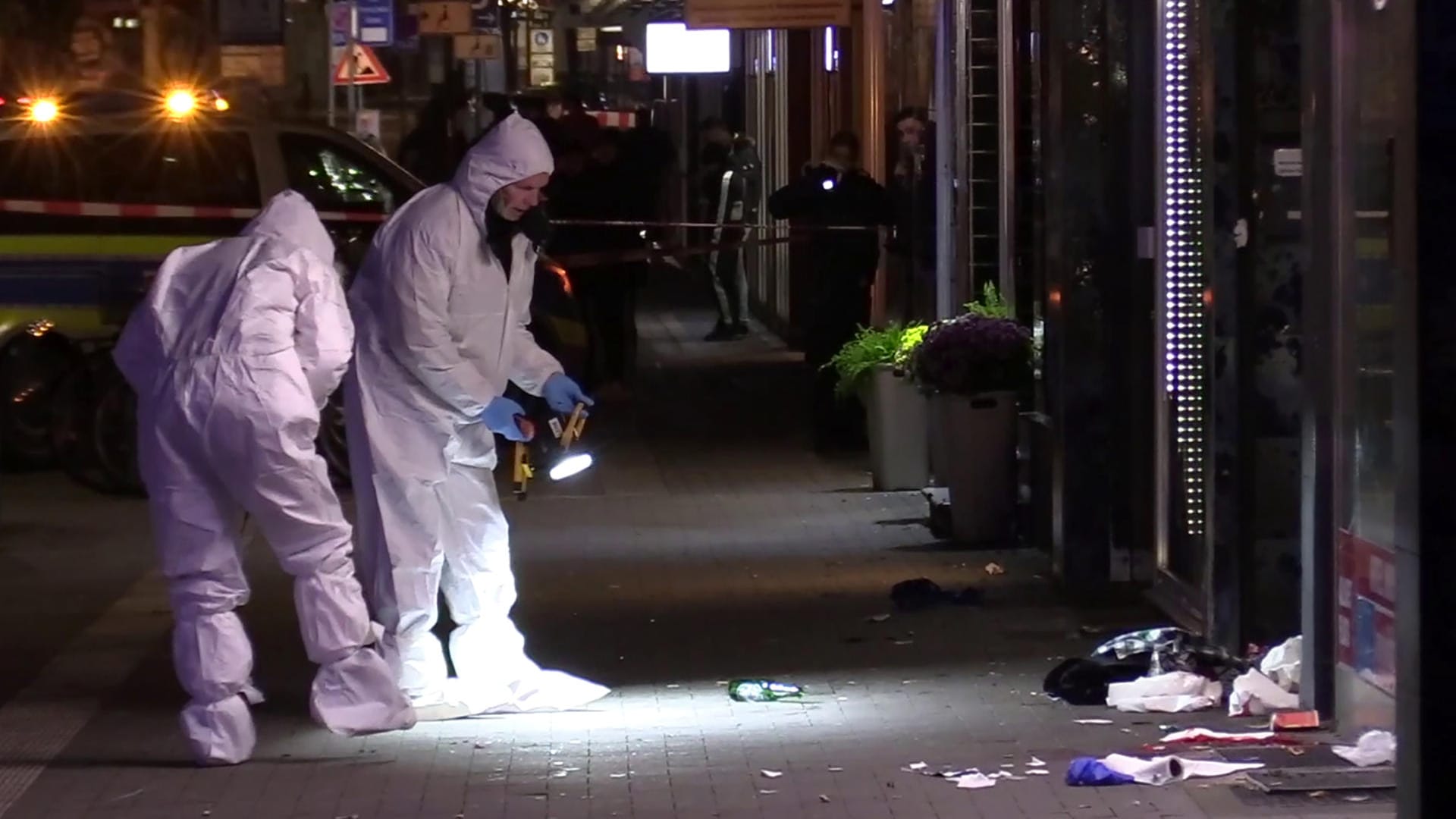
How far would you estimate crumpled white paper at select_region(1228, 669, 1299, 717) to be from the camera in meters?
8.00

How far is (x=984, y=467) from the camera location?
12305 mm

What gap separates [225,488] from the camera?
7746 mm

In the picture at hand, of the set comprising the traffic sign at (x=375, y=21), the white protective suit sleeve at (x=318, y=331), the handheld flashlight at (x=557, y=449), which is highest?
the traffic sign at (x=375, y=21)

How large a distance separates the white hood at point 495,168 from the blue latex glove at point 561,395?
607 millimetres

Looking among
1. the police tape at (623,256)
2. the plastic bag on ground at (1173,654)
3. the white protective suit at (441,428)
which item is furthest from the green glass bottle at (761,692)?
the police tape at (623,256)

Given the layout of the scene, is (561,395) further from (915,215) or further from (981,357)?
(915,215)

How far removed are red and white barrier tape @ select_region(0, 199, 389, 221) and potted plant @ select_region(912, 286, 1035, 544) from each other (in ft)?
14.8

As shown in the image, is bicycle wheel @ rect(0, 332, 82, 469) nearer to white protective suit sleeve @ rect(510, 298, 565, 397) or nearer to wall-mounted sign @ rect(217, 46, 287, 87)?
white protective suit sleeve @ rect(510, 298, 565, 397)

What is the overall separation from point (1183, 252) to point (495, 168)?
119 inches

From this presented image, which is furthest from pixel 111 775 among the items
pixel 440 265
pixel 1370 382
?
pixel 1370 382

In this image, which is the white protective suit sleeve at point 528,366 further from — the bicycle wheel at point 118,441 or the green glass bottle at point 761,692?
the bicycle wheel at point 118,441

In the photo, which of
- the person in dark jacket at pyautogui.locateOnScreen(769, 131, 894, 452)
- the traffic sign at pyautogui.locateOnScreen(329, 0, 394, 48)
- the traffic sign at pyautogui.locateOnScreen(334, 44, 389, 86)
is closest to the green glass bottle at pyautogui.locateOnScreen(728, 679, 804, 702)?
the person in dark jacket at pyautogui.locateOnScreen(769, 131, 894, 452)

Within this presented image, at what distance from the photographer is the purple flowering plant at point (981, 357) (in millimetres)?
12250

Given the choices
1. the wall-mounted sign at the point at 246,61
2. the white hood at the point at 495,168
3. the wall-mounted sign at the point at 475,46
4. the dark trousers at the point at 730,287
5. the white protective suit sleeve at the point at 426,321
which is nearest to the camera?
the white protective suit sleeve at the point at 426,321
